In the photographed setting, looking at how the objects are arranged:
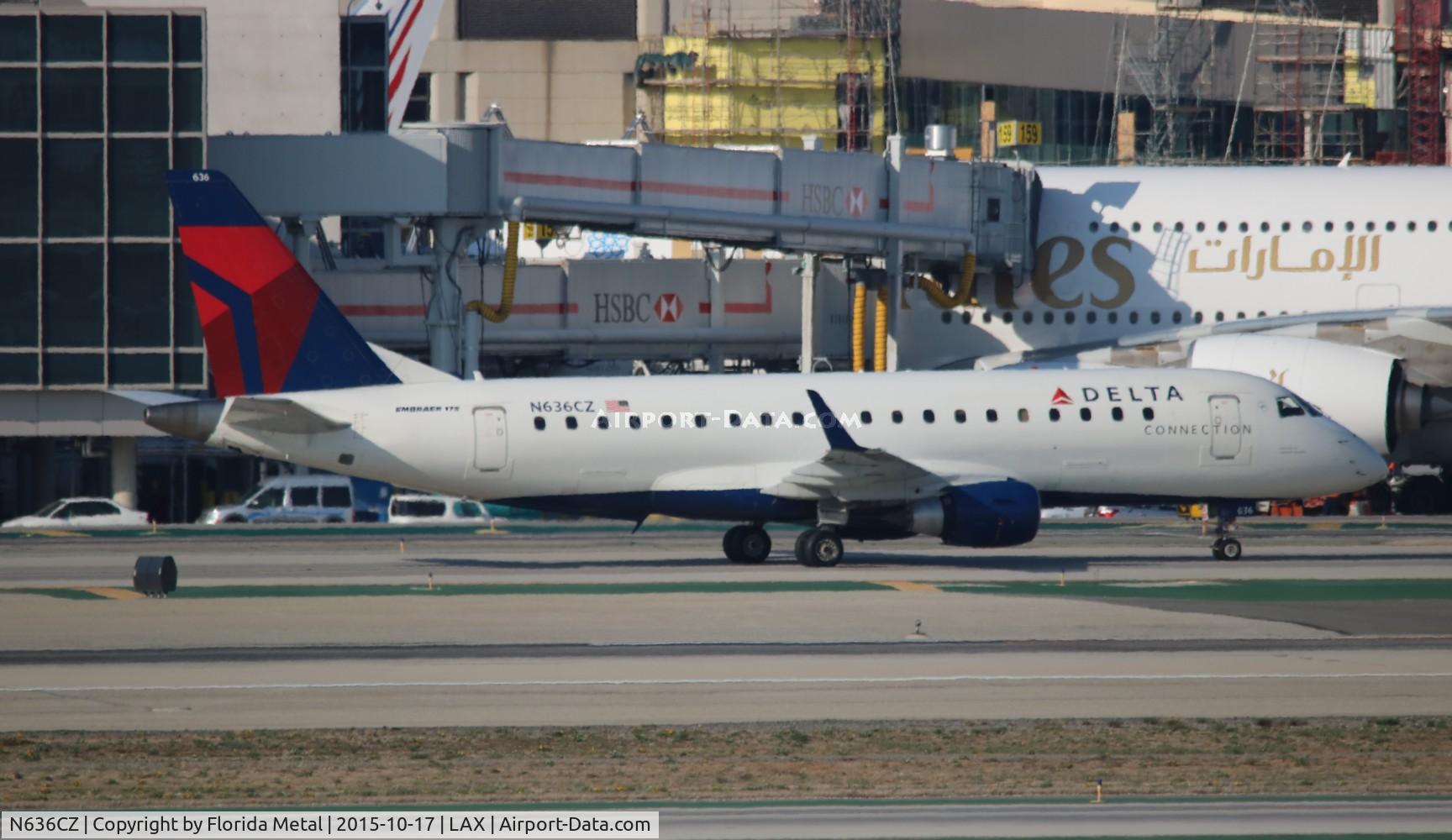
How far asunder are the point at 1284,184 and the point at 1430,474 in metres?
9.05

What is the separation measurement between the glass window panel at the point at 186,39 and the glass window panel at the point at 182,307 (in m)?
5.04

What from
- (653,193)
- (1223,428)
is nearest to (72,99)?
(653,193)

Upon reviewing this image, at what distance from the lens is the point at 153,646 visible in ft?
85.1

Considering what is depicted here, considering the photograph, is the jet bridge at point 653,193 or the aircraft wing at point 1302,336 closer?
the aircraft wing at point 1302,336

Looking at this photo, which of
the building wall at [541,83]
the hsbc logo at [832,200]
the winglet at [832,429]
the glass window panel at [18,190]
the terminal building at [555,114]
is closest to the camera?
the winglet at [832,429]

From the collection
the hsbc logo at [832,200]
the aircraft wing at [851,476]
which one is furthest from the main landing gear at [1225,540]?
the hsbc logo at [832,200]

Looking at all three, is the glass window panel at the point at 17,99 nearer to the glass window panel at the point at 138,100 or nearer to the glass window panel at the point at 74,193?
the glass window panel at the point at 74,193

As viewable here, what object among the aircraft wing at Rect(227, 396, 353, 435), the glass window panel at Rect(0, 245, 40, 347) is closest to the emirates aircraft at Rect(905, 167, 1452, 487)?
the aircraft wing at Rect(227, 396, 353, 435)

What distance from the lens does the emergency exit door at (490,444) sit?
119 feet

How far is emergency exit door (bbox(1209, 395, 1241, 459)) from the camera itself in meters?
37.2

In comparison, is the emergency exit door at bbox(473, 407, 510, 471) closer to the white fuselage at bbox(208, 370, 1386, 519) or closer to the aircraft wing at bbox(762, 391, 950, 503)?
the white fuselage at bbox(208, 370, 1386, 519)

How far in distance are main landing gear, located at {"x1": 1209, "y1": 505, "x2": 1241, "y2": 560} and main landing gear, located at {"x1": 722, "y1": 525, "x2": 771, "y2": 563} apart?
8.43 metres

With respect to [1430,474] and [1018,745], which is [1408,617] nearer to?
[1018,745]

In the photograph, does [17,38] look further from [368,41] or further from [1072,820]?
[1072,820]
